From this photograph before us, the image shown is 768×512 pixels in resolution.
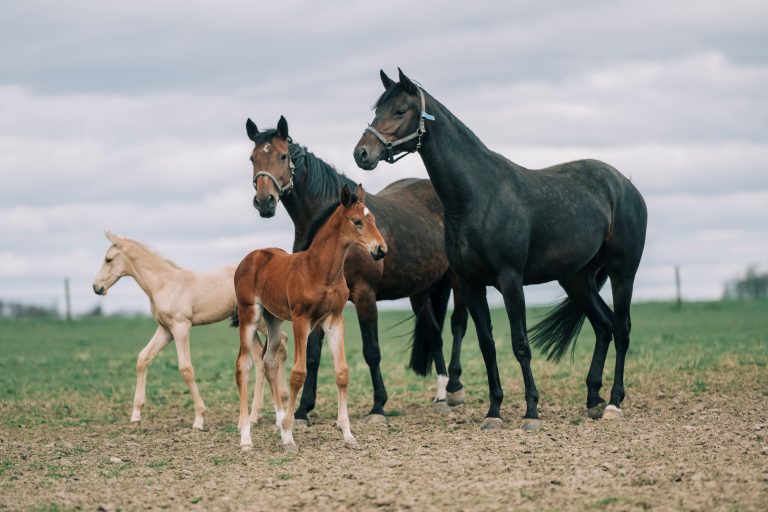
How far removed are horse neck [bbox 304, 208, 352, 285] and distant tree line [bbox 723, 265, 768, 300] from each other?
3197 centimetres

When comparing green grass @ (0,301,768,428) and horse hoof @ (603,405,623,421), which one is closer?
horse hoof @ (603,405,623,421)

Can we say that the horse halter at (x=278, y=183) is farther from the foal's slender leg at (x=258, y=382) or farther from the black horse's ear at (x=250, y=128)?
the foal's slender leg at (x=258, y=382)

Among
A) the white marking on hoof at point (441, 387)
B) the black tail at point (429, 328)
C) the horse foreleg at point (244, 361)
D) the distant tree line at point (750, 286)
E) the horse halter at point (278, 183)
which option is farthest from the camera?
the distant tree line at point (750, 286)

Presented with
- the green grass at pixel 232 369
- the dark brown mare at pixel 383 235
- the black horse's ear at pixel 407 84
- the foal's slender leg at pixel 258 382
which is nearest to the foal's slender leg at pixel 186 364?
the green grass at pixel 232 369

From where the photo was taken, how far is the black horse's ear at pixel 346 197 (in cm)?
830

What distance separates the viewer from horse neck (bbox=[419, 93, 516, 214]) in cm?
921

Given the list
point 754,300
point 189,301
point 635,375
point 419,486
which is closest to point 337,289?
point 419,486

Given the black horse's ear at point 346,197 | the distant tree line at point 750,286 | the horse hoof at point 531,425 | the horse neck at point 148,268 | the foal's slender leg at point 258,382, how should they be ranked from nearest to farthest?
the black horse's ear at point 346,197 < the horse hoof at point 531,425 < the foal's slender leg at point 258,382 < the horse neck at point 148,268 < the distant tree line at point 750,286

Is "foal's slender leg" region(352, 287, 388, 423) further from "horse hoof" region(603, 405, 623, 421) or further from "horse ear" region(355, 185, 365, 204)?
"horse hoof" region(603, 405, 623, 421)

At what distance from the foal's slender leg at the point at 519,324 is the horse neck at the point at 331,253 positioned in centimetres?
158

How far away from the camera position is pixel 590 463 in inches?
277

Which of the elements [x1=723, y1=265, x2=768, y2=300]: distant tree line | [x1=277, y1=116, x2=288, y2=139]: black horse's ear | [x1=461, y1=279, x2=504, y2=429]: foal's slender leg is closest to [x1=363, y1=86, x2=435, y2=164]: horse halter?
[x1=277, y1=116, x2=288, y2=139]: black horse's ear

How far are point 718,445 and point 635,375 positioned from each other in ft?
17.2

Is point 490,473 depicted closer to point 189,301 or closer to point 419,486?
point 419,486
